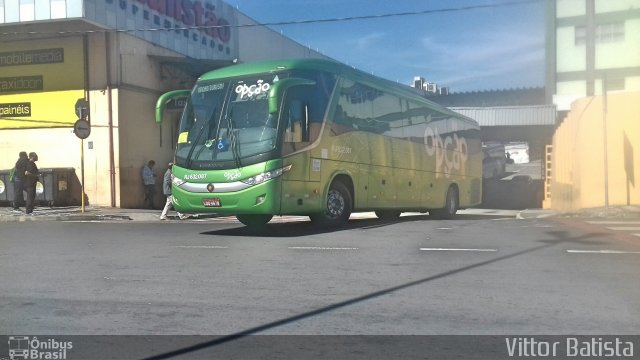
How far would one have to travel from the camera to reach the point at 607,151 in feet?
53.0

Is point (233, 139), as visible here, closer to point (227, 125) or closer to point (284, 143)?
point (227, 125)

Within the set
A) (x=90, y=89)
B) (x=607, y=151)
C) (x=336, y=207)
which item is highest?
(x=90, y=89)

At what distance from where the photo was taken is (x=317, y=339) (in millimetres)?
4238

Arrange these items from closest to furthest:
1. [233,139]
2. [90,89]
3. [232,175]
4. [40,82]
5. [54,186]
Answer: [232,175] → [233,139] → [54,186] → [90,89] → [40,82]

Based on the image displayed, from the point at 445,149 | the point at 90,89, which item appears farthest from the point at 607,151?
the point at 90,89

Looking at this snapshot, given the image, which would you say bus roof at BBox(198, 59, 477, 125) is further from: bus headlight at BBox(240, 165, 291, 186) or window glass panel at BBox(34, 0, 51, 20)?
window glass panel at BBox(34, 0, 51, 20)

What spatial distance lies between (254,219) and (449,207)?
25.3ft

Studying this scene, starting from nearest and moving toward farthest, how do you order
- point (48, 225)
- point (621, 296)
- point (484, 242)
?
point (621, 296) → point (484, 242) → point (48, 225)

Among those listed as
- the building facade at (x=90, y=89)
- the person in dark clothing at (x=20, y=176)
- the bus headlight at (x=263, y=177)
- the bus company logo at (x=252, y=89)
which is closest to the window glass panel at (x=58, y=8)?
the building facade at (x=90, y=89)

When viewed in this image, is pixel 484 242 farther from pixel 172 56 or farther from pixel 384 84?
pixel 172 56

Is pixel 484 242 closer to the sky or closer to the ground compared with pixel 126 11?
closer to the ground

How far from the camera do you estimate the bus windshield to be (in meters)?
10.2

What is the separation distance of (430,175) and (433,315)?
11551 mm

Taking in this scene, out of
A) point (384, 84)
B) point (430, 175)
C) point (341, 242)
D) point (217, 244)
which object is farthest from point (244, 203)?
point (430, 175)
